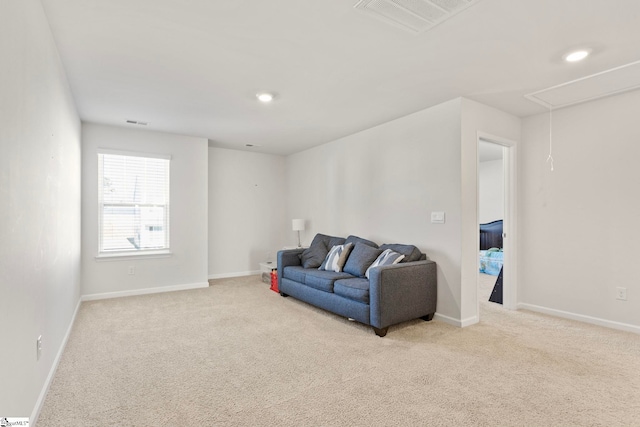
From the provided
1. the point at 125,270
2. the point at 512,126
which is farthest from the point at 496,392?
the point at 125,270

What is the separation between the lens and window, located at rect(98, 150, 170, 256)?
4.84m

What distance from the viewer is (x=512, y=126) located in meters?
4.21

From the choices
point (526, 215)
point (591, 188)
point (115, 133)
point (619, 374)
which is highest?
point (115, 133)

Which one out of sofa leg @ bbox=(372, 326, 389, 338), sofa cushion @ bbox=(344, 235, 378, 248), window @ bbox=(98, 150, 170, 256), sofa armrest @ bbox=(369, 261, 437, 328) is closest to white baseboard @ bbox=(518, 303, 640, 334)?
sofa armrest @ bbox=(369, 261, 437, 328)

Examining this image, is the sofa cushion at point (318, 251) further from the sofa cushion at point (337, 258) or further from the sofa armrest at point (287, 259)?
the sofa cushion at point (337, 258)

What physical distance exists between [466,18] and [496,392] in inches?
97.7

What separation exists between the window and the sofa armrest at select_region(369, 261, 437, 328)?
3.61 m

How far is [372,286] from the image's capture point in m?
3.31

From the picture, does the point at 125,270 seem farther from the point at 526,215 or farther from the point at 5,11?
the point at 526,215

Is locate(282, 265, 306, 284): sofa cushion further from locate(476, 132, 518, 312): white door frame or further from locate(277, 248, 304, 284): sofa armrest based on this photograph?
locate(476, 132, 518, 312): white door frame

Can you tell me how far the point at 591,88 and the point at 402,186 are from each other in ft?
6.88

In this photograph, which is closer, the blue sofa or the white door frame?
the blue sofa

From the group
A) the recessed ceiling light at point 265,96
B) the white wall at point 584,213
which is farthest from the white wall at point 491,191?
the recessed ceiling light at point 265,96

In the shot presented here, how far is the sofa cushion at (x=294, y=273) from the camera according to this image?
4501mm
